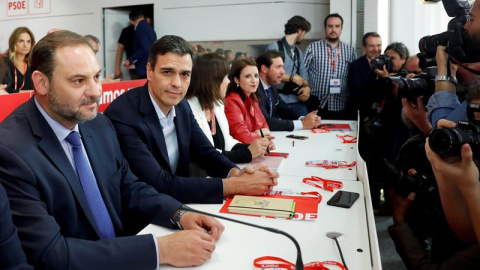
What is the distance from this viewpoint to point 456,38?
5.64 ft

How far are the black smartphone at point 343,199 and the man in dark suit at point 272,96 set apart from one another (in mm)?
1935

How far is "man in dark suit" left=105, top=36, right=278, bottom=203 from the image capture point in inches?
70.4

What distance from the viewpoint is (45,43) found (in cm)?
136

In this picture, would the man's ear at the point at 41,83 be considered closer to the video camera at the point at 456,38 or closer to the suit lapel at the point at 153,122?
the suit lapel at the point at 153,122

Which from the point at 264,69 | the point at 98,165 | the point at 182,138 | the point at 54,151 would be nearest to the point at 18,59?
the point at 264,69

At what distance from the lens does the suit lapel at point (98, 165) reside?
1.47 m

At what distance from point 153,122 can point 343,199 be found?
2.87ft

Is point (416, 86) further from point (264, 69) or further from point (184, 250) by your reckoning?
point (264, 69)

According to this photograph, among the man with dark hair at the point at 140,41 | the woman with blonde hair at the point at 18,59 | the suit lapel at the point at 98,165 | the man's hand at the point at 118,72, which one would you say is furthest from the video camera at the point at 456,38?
the man's hand at the point at 118,72

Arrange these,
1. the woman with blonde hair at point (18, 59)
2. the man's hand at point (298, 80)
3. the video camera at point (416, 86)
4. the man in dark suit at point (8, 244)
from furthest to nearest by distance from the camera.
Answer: the woman with blonde hair at point (18, 59), the man's hand at point (298, 80), the video camera at point (416, 86), the man in dark suit at point (8, 244)

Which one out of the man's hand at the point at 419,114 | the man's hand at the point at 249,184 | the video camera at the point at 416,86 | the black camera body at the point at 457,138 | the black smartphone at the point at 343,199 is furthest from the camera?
the man's hand at the point at 419,114

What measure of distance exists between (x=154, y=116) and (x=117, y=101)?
0.17 meters

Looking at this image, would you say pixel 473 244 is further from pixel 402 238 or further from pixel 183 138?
pixel 183 138

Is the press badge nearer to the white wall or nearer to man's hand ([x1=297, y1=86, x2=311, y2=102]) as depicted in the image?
man's hand ([x1=297, y1=86, x2=311, y2=102])
